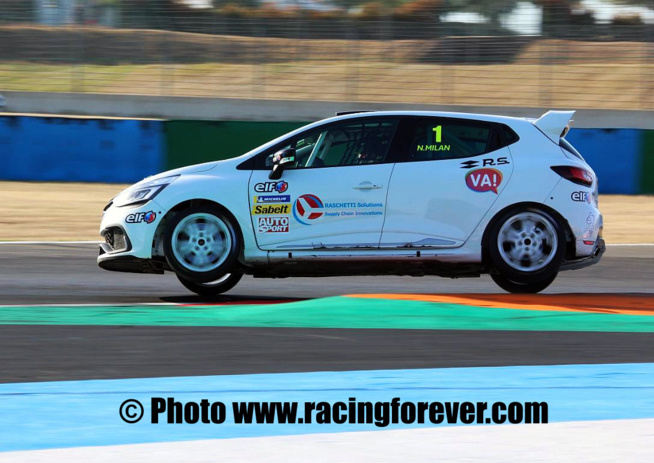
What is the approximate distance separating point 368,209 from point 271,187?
0.81 m

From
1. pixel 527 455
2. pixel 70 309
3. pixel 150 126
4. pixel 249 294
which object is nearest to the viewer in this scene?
pixel 527 455

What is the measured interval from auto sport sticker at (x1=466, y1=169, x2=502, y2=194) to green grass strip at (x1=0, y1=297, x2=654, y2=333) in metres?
1.07

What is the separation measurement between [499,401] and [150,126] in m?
16.8

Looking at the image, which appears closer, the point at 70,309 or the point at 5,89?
the point at 70,309

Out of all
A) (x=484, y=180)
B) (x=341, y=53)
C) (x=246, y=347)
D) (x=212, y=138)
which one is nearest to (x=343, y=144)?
(x=484, y=180)

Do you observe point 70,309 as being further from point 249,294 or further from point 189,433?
point 189,433

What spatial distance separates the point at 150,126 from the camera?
21.3 m

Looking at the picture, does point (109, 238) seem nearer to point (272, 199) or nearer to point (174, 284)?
point (174, 284)

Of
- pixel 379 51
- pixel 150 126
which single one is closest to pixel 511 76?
pixel 379 51

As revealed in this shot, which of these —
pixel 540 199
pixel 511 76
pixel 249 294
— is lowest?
pixel 249 294

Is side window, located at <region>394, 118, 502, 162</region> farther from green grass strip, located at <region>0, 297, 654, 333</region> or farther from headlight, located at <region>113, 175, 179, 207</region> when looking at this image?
headlight, located at <region>113, 175, 179, 207</region>

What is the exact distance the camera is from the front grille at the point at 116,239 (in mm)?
8805

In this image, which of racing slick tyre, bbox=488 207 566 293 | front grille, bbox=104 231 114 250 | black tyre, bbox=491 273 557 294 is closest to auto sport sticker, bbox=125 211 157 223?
front grille, bbox=104 231 114 250

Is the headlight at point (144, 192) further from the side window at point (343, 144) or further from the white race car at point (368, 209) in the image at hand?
the side window at point (343, 144)
